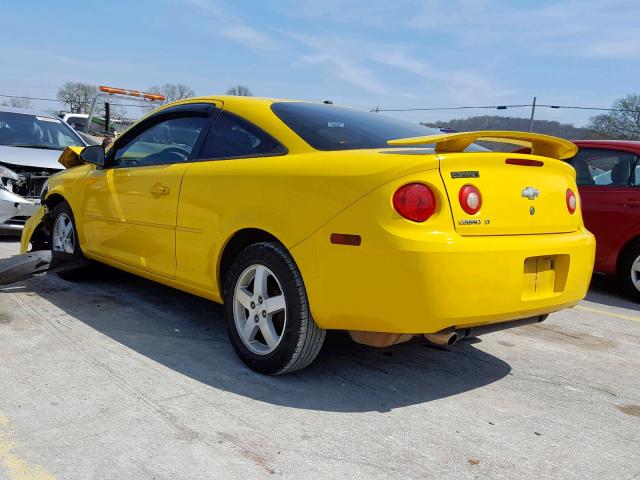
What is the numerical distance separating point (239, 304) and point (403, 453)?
130 centimetres

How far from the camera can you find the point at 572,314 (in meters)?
5.01

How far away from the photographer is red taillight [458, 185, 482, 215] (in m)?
2.71

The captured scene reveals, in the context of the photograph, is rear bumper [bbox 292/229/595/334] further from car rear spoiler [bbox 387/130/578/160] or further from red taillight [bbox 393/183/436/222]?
car rear spoiler [bbox 387/130/578/160]

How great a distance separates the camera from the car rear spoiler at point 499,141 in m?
2.83

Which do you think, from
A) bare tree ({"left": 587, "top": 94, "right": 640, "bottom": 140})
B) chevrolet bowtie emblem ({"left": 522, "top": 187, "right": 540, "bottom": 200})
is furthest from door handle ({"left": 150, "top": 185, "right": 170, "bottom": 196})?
bare tree ({"left": 587, "top": 94, "right": 640, "bottom": 140})

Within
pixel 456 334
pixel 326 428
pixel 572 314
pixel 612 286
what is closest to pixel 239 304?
pixel 326 428

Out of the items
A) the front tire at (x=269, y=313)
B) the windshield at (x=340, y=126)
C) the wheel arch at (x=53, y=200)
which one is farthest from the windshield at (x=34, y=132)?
the front tire at (x=269, y=313)

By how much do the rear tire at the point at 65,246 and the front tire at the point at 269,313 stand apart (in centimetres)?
220

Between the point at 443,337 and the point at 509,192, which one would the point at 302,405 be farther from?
the point at 509,192

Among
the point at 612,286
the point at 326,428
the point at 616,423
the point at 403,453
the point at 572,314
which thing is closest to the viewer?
the point at 403,453

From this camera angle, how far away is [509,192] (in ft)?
9.45

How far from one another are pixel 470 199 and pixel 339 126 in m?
1.06

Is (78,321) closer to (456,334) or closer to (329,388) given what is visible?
(329,388)

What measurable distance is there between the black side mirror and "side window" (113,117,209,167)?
11 centimetres
